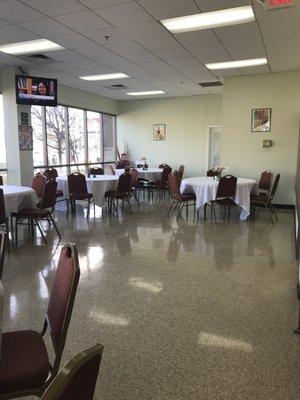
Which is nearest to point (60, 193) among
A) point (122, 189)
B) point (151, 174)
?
point (122, 189)

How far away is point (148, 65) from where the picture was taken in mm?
7109

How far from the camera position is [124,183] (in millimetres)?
7141

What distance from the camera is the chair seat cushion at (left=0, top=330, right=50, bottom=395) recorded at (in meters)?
1.41

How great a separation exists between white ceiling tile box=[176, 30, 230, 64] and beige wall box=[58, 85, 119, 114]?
14.3ft

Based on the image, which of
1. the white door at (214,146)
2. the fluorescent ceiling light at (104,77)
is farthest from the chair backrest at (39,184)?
the white door at (214,146)

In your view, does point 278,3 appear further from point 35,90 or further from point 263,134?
point 35,90

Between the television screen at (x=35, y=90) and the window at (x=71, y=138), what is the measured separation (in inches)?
80.4

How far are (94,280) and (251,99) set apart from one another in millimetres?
6211

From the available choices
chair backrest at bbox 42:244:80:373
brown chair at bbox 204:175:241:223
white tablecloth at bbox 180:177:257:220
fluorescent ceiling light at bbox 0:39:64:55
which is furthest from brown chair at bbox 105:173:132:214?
chair backrest at bbox 42:244:80:373

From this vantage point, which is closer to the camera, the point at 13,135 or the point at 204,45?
the point at 204,45

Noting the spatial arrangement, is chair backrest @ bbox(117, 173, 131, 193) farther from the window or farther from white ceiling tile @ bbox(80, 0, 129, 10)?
white ceiling tile @ bbox(80, 0, 129, 10)

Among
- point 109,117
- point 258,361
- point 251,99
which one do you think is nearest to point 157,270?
point 258,361

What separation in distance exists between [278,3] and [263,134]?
14.0 ft

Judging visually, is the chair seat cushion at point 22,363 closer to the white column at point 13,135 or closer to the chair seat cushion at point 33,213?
the chair seat cushion at point 33,213
